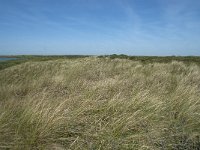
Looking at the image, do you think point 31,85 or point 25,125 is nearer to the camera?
point 25,125

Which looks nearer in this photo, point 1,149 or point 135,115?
point 1,149

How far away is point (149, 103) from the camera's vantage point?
149 inches

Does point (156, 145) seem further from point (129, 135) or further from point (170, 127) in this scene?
point (170, 127)

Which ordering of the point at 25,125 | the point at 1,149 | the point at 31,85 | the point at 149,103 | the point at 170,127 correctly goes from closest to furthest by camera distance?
the point at 1,149, the point at 25,125, the point at 170,127, the point at 149,103, the point at 31,85

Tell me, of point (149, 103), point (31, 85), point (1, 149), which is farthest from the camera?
point (31, 85)

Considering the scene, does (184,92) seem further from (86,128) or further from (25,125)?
(25,125)

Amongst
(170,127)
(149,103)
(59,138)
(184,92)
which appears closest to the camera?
(59,138)

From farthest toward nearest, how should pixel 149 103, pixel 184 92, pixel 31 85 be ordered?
pixel 31 85 → pixel 184 92 → pixel 149 103

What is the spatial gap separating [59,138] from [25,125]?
1.70 feet

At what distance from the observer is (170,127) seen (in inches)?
120

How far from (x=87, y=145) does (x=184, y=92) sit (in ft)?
8.98

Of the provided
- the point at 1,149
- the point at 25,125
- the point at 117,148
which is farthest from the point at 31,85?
the point at 117,148

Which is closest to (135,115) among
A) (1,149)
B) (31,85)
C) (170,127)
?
(170,127)

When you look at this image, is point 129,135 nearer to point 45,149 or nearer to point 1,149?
point 45,149
